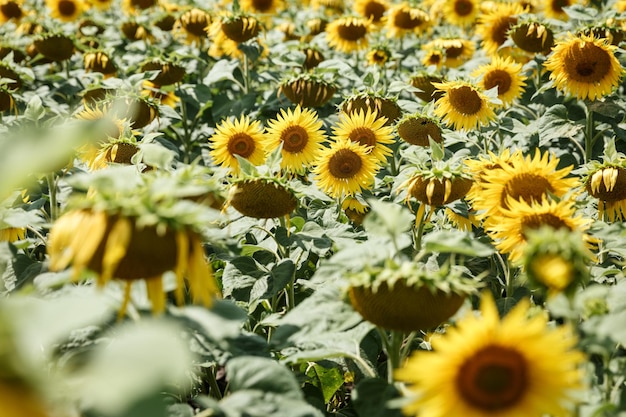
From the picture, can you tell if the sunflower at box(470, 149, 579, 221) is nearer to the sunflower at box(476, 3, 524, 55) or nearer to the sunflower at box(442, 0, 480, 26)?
the sunflower at box(476, 3, 524, 55)

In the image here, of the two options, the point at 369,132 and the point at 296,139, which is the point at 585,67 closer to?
the point at 369,132

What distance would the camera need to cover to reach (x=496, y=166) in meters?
1.76

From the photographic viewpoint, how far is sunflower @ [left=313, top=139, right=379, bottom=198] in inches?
82.7

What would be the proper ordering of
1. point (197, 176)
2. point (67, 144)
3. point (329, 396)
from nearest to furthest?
point (67, 144) < point (197, 176) < point (329, 396)

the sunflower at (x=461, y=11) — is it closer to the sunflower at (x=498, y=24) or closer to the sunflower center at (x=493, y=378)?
the sunflower at (x=498, y=24)

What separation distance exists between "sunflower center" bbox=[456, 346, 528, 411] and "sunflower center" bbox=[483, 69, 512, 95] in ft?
6.55

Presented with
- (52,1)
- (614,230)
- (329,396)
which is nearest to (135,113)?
(329,396)

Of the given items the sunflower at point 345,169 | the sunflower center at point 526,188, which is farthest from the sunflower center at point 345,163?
the sunflower center at point 526,188

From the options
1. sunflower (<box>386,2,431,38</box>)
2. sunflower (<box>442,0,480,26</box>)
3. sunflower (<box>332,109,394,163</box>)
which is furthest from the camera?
sunflower (<box>442,0,480,26</box>)

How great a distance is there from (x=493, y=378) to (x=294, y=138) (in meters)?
1.48

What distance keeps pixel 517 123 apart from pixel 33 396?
7.98 feet

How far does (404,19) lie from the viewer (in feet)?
12.7

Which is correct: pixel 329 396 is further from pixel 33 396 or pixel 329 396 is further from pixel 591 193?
pixel 33 396

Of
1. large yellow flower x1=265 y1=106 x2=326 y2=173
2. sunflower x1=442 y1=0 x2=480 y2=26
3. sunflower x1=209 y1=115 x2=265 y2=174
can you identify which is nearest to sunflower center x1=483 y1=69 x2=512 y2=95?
large yellow flower x1=265 y1=106 x2=326 y2=173
